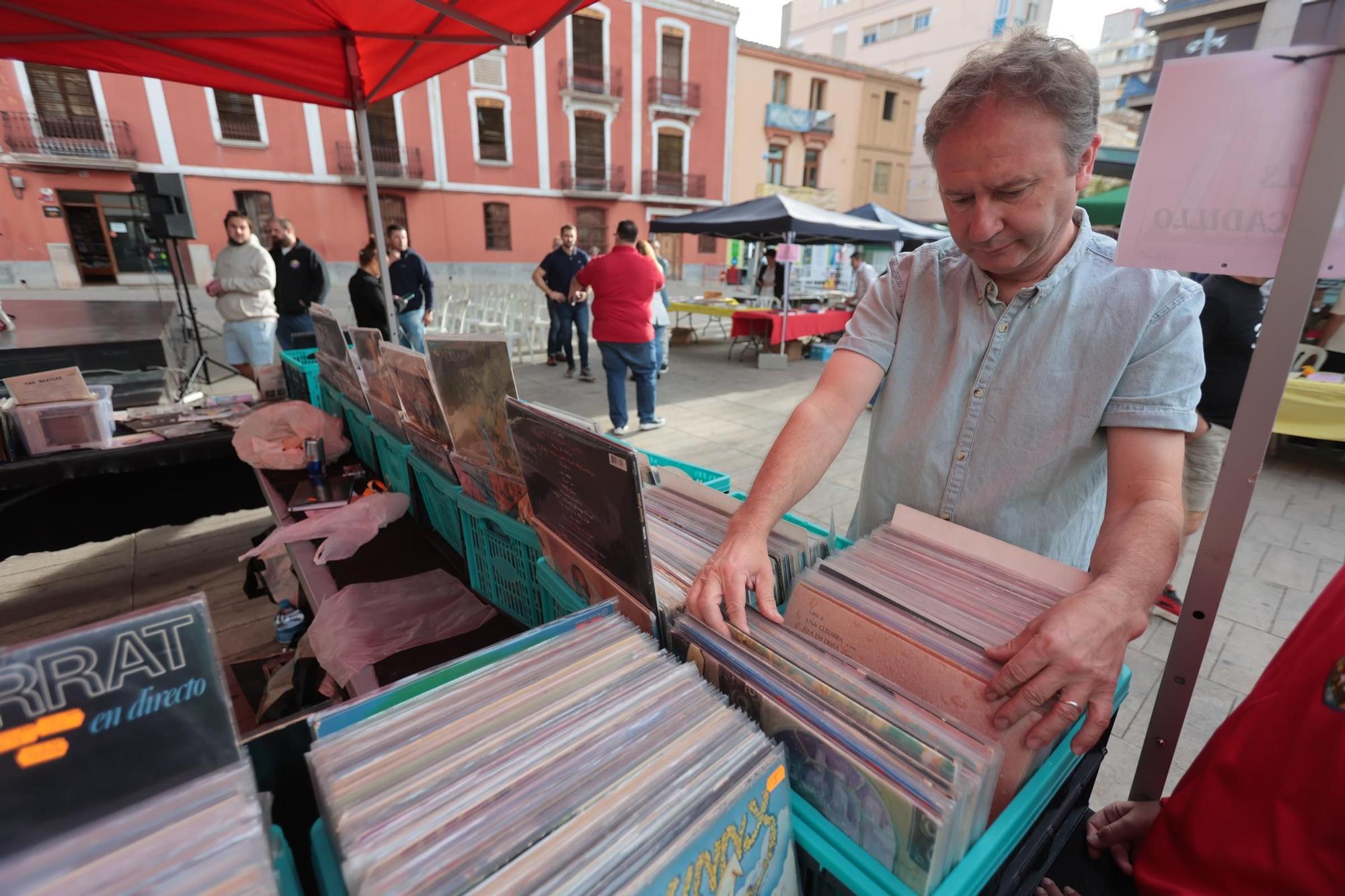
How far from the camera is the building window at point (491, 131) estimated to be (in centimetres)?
2014

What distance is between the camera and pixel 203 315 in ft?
48.6

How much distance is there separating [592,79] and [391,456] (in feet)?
77.0

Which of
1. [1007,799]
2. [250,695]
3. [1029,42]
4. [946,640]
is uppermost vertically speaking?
[1029,42]

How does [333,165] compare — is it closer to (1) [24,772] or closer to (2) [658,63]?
(2) [658,63]

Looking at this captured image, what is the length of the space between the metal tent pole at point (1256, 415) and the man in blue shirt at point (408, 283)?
22.0ft

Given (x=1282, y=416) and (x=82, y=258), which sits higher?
(x=82, y=258)

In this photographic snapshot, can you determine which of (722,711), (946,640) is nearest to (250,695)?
(722,711)

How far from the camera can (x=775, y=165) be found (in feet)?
88.3

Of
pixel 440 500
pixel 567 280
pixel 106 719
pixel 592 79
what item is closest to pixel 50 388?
pixel 440 500

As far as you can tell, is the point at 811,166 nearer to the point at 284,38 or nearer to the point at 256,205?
the point at 256,205

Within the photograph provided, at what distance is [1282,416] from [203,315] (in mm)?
19298

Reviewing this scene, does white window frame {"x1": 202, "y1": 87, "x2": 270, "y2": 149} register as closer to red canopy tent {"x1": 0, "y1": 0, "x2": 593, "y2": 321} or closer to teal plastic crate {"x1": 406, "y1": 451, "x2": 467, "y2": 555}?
red canopy tent {"x1": 0, "y1": 0, "x2": 593, "y2": 321}

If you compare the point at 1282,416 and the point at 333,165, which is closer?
the point at 1282,416

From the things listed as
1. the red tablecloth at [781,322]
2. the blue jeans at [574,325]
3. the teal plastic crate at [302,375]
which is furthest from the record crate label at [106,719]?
the red tablecloth at [781,322]
